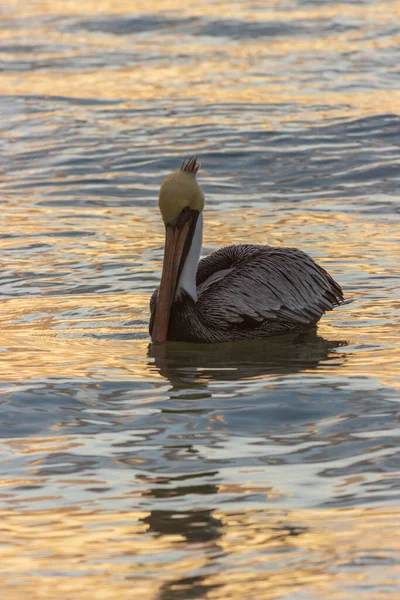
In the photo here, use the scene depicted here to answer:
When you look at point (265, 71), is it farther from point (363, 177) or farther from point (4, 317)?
point (4, 317)

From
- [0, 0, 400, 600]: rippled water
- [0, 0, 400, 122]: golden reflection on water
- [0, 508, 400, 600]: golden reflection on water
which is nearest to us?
[0, 508, 400, 600]: golden reflection on water

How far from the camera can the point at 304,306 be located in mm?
7578

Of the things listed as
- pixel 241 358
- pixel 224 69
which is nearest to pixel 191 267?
pixel 241 358

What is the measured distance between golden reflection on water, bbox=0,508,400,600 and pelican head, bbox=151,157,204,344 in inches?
107

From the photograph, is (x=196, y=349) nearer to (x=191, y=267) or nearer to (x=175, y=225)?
(x=191, y=267)

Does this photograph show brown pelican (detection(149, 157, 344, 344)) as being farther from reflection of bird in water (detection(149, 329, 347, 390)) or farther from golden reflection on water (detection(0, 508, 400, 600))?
golden reflection on water (detection(0, 508, 400, 600))

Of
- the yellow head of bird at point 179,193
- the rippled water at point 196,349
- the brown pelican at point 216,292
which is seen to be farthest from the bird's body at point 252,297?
the yellow head of bird at point 179,193

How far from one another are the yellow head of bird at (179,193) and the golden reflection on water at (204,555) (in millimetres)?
2923

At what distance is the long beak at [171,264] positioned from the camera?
285 inches

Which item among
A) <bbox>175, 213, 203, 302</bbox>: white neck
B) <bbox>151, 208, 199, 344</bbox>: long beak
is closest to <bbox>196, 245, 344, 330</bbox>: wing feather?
<bbox>175, 213, 203, 302</bbox>: white neck

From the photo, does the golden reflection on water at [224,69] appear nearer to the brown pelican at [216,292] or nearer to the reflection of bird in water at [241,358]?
the brown pelican at [216,292]

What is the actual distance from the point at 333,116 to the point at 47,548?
9.63m

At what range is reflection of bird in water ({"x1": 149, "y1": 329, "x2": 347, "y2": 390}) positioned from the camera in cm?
654

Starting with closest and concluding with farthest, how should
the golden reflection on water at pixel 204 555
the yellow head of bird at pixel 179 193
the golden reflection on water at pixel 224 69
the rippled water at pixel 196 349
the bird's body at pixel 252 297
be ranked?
the golden reflection on water at pixel 204 555 < the rippled water at pixel 196 349 < the yellow head of bird at pixel 179 193 < the bird's body at pixel 252 297 < the golden reflection on water at pixel 224 69
